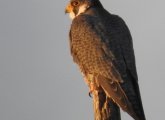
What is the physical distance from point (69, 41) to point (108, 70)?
1363 millimetres

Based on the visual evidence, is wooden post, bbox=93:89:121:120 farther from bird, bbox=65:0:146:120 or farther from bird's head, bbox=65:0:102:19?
bird's head, bbox=65:0:102:19

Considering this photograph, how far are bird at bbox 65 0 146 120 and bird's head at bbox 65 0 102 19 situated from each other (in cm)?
26

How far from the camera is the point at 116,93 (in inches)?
436

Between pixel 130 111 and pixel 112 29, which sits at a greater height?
pixel 112 29

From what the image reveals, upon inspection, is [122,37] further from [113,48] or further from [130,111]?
[130,111]

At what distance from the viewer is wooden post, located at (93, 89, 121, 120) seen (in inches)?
421

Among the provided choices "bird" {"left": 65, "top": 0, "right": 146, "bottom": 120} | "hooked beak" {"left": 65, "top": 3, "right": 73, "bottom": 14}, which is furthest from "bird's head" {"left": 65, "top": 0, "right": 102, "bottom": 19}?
"bird" {"left": 65, "top": 0, "right": 146, "bottom": 120}

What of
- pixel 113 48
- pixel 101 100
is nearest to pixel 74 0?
pixel 113 48

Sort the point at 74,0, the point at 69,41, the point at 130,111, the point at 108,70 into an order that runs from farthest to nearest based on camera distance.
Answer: the point at 74,0 < the point at 69,41 < the point at 108,70 < the point at 130,111

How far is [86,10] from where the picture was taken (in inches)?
524

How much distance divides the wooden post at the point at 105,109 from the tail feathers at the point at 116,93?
85 millimetres

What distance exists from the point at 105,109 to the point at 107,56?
1174 millimetres

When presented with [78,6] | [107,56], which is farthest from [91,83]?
[78,6]

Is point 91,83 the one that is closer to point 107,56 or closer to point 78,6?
point 107,56
